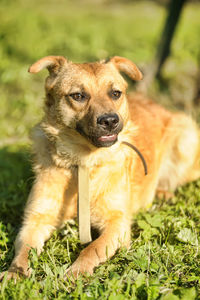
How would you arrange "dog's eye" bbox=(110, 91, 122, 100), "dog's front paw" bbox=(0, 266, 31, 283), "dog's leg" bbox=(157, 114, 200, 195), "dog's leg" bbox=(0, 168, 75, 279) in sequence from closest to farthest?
1. "dog's front paw" bbox=(0, 266, 31, 283)
2. "dog's leg" bbox=(0, 168, 75, 279)
3. "dog's eye" bbox=(110, 91, 122, 100)
4. "dog's leg" bbox=(157, 114, 200, 195)

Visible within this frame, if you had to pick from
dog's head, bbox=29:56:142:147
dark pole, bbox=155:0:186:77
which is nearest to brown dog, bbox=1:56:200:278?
dog's head, bbox=29:56:142:147

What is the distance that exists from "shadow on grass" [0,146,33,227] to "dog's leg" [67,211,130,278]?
1107 mm

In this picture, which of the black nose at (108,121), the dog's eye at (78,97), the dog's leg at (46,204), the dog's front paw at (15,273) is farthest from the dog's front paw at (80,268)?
the dog's eye at (78,97)

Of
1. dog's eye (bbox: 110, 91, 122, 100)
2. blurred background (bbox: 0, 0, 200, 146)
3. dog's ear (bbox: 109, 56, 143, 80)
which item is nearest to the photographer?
dog's eye (bbox: 110, 91, 122, 100)

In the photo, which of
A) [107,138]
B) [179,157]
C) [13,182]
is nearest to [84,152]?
[107,138]

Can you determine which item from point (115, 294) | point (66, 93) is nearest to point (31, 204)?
point (66, 93)

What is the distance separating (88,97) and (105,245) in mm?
1394

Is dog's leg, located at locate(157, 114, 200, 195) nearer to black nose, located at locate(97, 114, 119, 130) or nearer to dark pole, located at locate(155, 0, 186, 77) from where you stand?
black nose, located at locate(97, 114, 119, 130)

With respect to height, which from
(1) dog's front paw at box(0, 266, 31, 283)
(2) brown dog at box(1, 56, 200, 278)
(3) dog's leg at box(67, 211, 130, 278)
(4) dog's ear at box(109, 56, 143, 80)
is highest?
(4) dog's ear at box(109, 56, 143, 80)

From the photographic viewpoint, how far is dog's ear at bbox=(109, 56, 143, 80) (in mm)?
3611

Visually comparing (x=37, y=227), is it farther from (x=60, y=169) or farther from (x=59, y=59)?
(x=59, y=59)

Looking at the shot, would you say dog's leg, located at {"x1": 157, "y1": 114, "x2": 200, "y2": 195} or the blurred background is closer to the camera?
dog's leg, located at {"x1": 157, "y1": 114, "x2": 200, "y2": 195}

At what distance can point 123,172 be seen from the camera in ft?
11.5

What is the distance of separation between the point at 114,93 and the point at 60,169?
0.95 m
